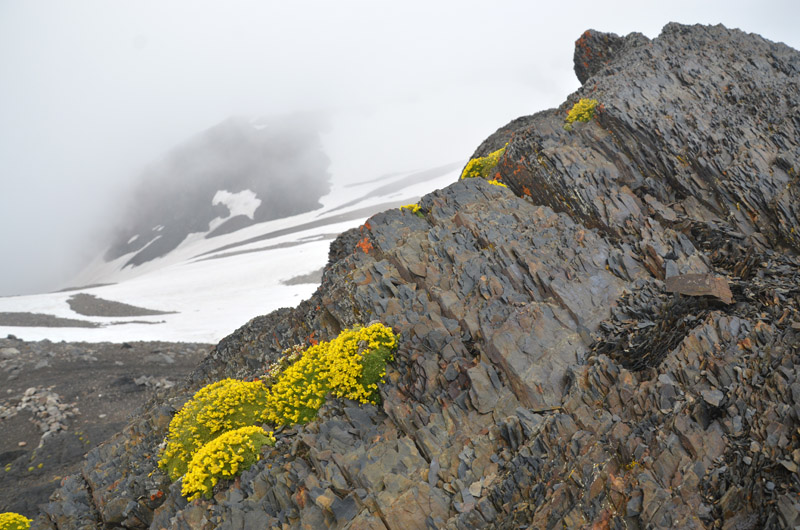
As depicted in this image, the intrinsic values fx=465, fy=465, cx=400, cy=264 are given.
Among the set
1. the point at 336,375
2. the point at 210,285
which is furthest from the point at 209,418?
the point at 210,285

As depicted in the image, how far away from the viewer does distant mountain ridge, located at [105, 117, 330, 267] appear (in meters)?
135

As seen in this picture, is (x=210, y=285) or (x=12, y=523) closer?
(x=12, y=523)

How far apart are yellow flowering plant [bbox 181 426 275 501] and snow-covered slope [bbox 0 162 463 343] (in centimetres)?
3600

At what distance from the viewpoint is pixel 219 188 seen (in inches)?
5699

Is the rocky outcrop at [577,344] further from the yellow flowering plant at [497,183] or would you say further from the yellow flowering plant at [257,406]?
the yellow flowering plant at [257,406]

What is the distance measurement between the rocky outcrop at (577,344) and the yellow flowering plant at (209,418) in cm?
95

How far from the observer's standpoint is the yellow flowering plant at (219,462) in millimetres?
11805

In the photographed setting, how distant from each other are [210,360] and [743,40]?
103ft

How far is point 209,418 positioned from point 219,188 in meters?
143

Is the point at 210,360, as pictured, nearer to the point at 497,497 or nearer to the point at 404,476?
the point at 404,476

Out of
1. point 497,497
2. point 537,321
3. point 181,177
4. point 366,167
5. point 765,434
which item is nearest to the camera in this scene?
point 765,434

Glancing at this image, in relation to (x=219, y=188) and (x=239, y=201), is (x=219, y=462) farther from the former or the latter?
(x=219, y=188)

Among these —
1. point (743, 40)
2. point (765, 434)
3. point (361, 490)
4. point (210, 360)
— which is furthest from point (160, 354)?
point (743, 40)

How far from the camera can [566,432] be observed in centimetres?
919
